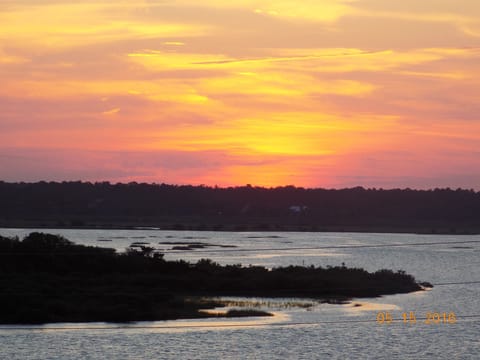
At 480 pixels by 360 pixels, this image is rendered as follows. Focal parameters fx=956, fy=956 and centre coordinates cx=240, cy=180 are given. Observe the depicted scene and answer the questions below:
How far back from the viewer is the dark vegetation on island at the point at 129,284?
70.5m

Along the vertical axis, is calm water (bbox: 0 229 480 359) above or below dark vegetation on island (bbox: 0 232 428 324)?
below

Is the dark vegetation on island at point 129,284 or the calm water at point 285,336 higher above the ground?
the dark vegetation on island at point 129,284

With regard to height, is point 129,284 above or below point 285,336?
above

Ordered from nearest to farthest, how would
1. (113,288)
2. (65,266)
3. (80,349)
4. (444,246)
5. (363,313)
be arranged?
(80,349) < (363,313) < (113,288) < (65,266) < (444,246)

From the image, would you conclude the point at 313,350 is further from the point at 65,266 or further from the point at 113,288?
the point at 65,266

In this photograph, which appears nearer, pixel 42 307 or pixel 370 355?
pixel 370 355

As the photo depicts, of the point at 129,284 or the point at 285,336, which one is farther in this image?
the point at 129,284

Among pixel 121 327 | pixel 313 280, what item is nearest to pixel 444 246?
pixel 313 280

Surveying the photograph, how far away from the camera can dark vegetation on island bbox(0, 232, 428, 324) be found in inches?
2776

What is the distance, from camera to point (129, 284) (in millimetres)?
84625

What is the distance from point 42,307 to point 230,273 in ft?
84.4

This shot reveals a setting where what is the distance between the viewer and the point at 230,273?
91438 millimetres

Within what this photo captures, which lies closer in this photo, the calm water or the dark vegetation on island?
the calm water

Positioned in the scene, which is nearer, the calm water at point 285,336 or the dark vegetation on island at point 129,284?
the calm water at point 285,336
